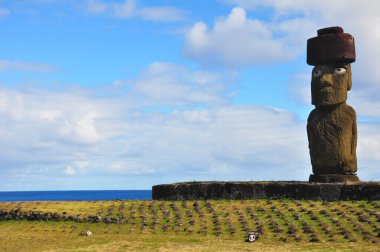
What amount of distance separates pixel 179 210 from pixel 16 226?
198 inches

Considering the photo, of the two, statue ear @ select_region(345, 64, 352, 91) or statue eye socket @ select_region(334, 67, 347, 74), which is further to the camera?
statue ear @ select_region(345, 64, 352, 91)

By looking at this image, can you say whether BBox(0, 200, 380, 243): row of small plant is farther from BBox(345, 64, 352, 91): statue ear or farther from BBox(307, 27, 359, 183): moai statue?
BBox(345, 64, 352, 91): statue ear

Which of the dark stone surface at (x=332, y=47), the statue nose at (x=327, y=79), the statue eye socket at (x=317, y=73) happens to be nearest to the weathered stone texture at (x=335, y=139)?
the statue nose at (x=327, y=79)

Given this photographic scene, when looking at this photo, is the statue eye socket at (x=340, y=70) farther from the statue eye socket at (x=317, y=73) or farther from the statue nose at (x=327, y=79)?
the statue eye socket at (x=317, y=73)

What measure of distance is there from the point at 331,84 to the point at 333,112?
0.99m

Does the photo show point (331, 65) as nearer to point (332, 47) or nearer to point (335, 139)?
point (332, 47)

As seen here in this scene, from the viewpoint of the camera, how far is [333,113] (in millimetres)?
20172

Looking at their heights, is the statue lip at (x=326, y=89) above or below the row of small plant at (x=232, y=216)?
above

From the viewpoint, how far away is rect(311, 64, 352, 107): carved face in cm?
1997

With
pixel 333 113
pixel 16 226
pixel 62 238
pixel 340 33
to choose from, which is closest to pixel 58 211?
pixel 16 226

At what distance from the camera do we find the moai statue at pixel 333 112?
65.6 feet

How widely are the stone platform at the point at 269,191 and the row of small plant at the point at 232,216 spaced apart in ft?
2.09

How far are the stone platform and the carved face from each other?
9.79ft

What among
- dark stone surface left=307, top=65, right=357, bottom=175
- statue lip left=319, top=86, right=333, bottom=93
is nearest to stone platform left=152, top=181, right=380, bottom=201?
dark stone surface left=307, top=65, right=357, bottom=175
